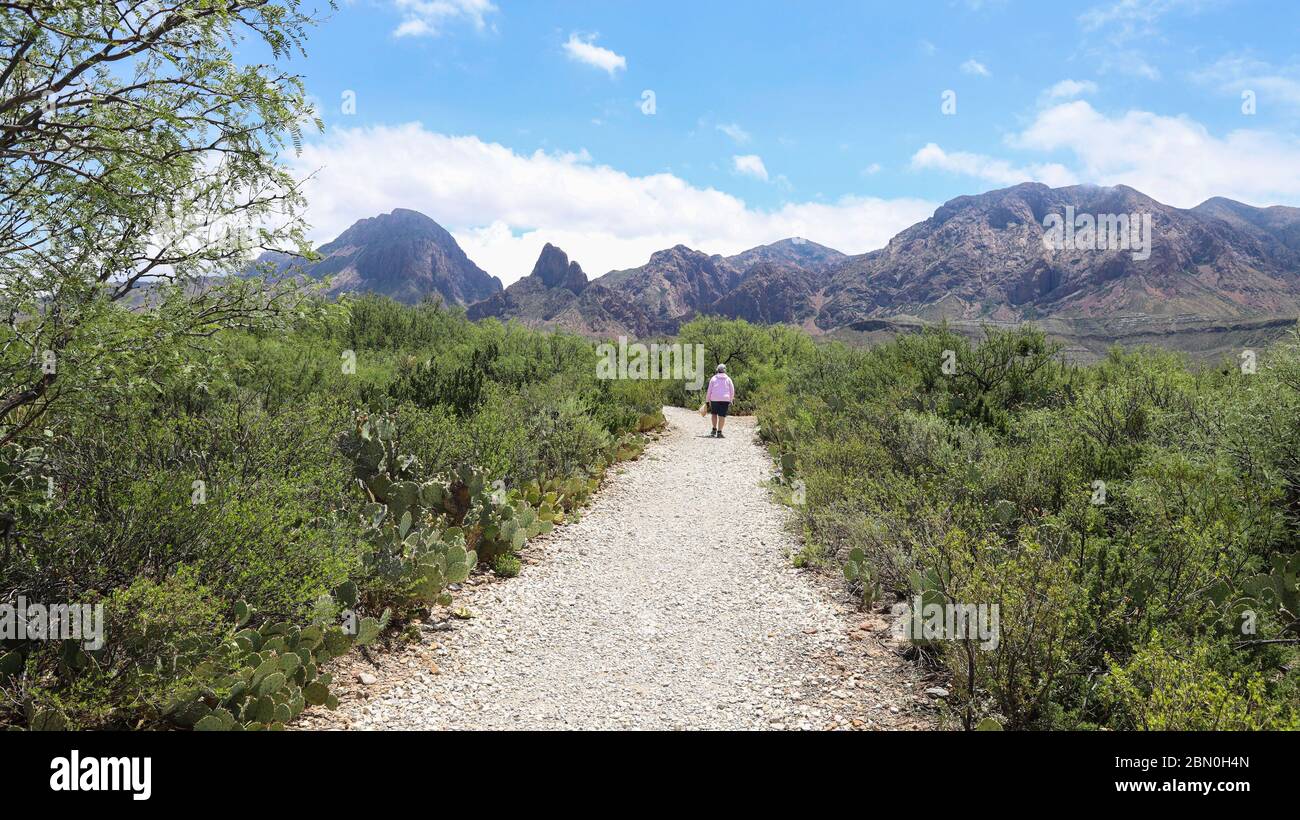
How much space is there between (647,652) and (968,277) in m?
159

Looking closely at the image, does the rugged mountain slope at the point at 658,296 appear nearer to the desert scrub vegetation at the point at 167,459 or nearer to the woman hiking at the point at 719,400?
the woman hiking at the point at 719,400

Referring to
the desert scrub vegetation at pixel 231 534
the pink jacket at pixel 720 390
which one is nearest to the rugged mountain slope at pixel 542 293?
the pink jacket at pixel 720 390

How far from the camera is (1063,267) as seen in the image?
446ft

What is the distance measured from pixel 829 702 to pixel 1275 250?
206230 mm

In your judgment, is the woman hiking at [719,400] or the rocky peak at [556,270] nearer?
the woman hiking at [719,400]

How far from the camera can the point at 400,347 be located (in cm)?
1841

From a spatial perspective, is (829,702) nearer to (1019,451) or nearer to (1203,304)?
(1019,451)

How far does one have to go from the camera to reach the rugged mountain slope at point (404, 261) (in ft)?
534

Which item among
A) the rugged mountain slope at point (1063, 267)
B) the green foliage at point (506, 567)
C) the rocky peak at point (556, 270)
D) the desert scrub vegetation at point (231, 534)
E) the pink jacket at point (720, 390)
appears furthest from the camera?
the rocky peak at point (556, 270)

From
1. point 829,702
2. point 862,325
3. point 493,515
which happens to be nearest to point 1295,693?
point 829,702

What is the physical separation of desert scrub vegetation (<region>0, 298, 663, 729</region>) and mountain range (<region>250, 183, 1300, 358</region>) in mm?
83283

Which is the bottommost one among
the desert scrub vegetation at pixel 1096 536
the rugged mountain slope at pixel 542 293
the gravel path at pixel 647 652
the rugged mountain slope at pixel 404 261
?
the gravel path at pixel 647 652

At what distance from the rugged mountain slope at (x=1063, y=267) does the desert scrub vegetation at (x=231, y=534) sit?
4360 inches

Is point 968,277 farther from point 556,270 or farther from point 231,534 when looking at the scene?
point 231,534
